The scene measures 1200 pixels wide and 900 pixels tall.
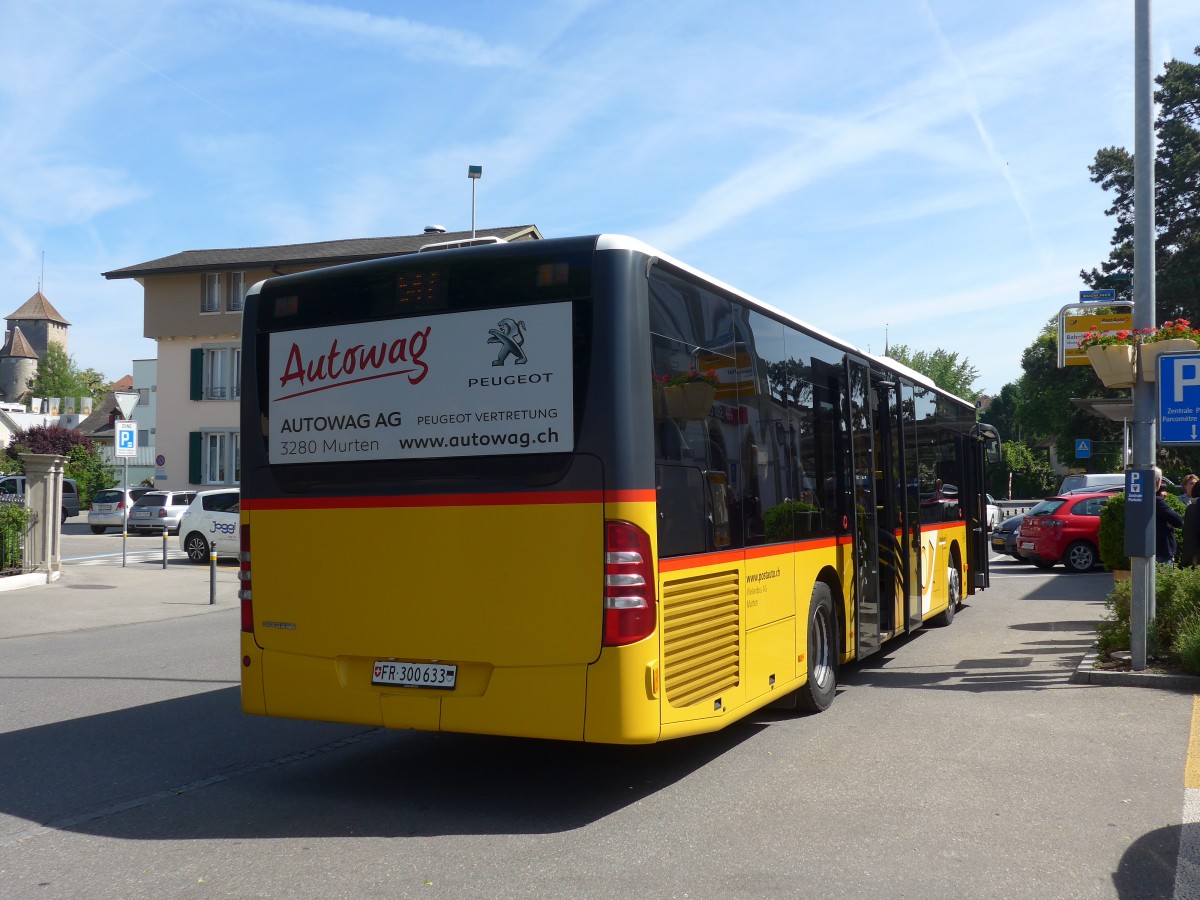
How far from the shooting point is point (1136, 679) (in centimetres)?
974

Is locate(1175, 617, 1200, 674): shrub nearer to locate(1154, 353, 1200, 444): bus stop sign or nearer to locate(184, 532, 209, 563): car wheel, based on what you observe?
locate(1154, 353, 1200, 444): bus stop sign

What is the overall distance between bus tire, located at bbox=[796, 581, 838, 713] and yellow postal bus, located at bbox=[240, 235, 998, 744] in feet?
2.78

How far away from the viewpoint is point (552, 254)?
614 cm

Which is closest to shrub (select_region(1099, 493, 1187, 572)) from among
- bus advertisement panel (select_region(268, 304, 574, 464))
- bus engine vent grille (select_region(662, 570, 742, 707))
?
bus engine vent grille (select_region(662, 570, 742, 707))

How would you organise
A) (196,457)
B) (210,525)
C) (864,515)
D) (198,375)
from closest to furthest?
(864,515) → (210,525) → (196,457) → (198,375)

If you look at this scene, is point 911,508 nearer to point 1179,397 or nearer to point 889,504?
point 889,504

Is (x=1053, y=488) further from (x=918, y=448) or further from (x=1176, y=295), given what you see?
(x=918, y=448)

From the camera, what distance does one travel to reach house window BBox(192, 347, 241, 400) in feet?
154

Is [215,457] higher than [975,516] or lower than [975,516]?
higher

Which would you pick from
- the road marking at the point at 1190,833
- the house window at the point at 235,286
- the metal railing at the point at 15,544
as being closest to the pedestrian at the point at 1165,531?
the road marking at the point at 1190,833

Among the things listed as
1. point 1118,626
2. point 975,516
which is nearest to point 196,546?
point 975,516

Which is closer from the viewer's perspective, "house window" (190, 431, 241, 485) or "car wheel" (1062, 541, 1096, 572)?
"car wheel" (1062, 541, 1096, 572)

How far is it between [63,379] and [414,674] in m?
140

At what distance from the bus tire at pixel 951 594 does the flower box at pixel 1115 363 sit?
4148 mm
